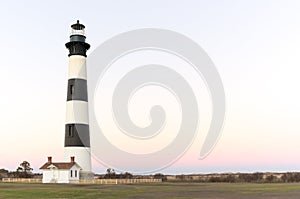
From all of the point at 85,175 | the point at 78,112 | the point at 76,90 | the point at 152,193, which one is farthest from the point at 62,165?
the point at 152,193

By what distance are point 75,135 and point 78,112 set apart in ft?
9.83

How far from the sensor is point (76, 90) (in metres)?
49.8

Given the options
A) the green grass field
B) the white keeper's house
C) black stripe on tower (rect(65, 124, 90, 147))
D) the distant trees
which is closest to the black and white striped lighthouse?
black stripe on tower (rect(65, 124, 90, 147))

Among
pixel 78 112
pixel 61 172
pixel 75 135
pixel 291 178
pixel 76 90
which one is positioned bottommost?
pixel 291 178

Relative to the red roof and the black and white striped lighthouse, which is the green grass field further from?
the black and white striped lighthouse

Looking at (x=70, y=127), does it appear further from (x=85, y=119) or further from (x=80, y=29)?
(x=80, y=29)

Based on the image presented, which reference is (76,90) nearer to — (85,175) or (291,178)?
(85,175)

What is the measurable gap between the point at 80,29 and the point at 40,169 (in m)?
19.7

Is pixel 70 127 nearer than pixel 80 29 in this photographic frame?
Yes

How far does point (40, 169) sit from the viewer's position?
49.0 m

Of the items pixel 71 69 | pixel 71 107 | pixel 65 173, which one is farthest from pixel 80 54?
pixel 65 173

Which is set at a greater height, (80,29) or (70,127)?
(80,29)

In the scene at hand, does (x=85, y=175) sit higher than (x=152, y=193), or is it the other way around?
(x=85, y=175)

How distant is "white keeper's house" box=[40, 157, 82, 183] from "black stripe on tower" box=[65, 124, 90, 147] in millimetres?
2035
